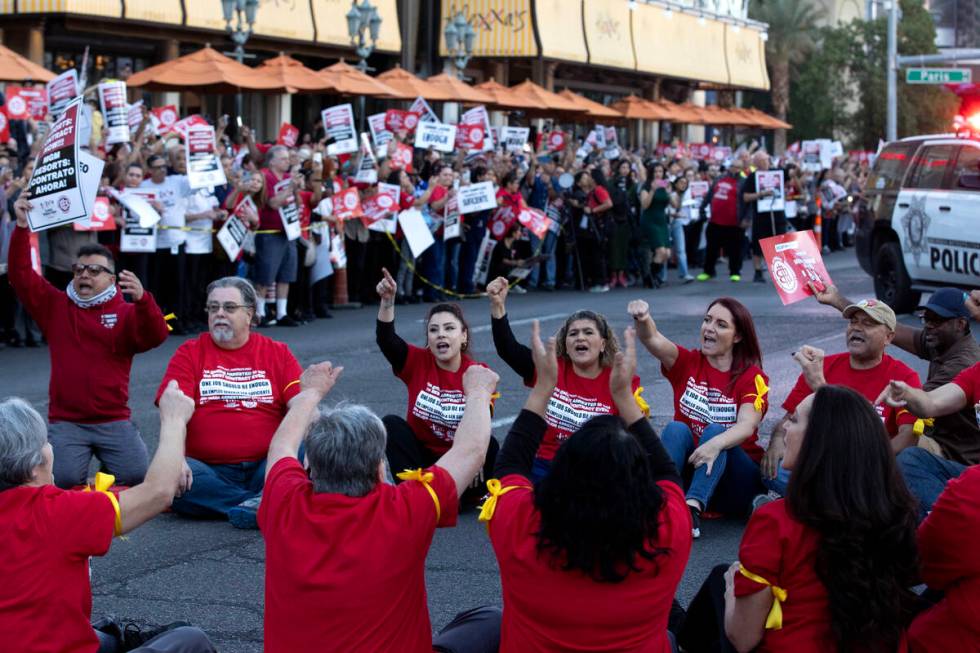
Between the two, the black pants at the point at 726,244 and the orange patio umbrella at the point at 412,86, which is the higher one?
the orange patio umbrella at the point at 412,86

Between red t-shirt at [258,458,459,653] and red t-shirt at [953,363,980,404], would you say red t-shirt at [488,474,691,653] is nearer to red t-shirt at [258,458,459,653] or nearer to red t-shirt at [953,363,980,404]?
red t-shirt at [258,458,459,653]

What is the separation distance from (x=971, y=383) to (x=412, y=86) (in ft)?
57.7

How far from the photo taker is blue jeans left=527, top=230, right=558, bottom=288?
20.2 metres

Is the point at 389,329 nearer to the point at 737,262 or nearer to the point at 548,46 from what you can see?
the point at 737,262

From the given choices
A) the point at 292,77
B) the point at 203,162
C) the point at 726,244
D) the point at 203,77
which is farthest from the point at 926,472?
the point at 726,244

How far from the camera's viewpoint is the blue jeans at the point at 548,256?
20172mm

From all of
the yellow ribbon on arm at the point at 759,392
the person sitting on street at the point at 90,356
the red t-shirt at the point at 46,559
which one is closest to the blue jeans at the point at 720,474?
the yellow ribbon on arm at the point at 759,392

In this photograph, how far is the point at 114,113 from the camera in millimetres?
15664

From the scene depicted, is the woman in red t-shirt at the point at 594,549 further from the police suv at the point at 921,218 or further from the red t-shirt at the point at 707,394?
the police suv at the point at 921,218

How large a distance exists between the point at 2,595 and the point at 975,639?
2.87 m

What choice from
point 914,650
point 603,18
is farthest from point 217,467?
point 603,18

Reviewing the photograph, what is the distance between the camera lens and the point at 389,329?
7926 mm

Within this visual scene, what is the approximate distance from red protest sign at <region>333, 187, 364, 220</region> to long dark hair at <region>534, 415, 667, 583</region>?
1312 cm

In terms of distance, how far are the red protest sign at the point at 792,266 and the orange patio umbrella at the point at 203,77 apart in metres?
12.7
